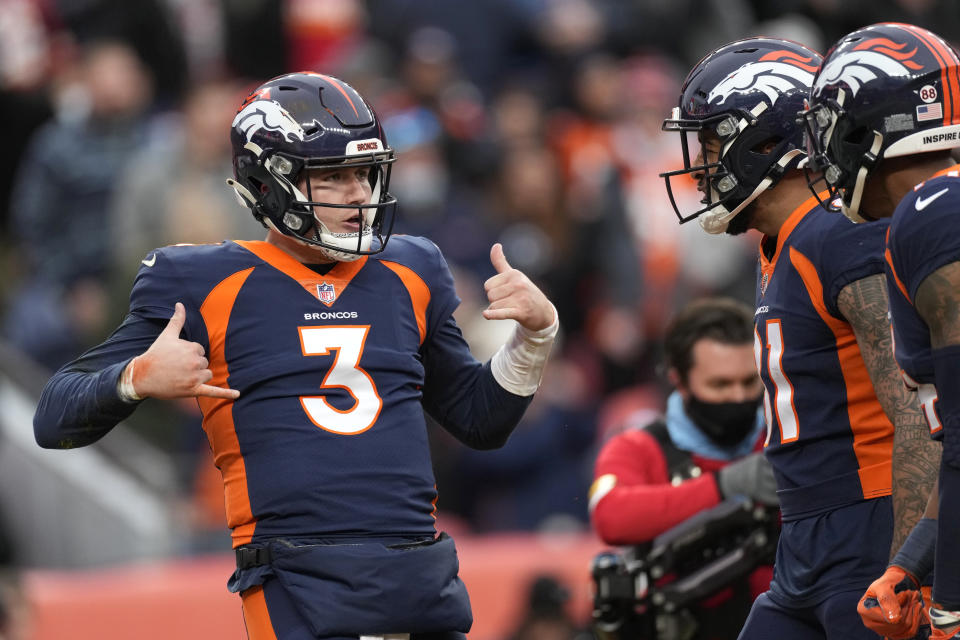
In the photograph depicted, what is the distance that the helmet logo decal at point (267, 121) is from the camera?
4.47 metres

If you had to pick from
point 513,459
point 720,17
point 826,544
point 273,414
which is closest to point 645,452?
point 826,544

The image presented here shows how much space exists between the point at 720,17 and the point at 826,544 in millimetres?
8964

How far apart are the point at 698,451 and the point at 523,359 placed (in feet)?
4.79

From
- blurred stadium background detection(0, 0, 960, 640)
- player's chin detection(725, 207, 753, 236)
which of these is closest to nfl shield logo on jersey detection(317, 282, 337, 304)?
player's chin detection(725, 207, 753, 236)

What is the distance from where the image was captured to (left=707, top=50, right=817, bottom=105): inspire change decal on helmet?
4559mm

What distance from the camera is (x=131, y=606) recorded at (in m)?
8.11

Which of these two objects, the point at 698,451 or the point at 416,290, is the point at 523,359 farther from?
the point at 698,451

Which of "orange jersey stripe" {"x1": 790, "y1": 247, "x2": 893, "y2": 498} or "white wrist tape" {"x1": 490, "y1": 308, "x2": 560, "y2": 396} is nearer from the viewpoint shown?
"orange jersey stripe" {"x1": 790, "y1": 247, "x2": 893, "y2": 498}

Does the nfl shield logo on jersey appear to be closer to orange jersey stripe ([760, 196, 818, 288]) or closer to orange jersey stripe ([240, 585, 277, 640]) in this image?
orange jersey stripe ([240, 585, 277, 640])

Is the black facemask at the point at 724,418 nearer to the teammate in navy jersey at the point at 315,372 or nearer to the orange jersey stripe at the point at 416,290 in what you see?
the teammate in navy jersey at the point at 315,372

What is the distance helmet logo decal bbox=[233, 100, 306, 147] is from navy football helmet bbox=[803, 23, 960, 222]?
4.81 ft

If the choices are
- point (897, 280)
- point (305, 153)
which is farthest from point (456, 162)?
point (897, 280)

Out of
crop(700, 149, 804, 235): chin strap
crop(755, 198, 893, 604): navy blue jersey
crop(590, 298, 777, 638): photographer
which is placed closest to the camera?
crop(755, 198, 893, 604): navy blue jersey

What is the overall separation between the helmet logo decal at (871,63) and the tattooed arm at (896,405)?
528mm
